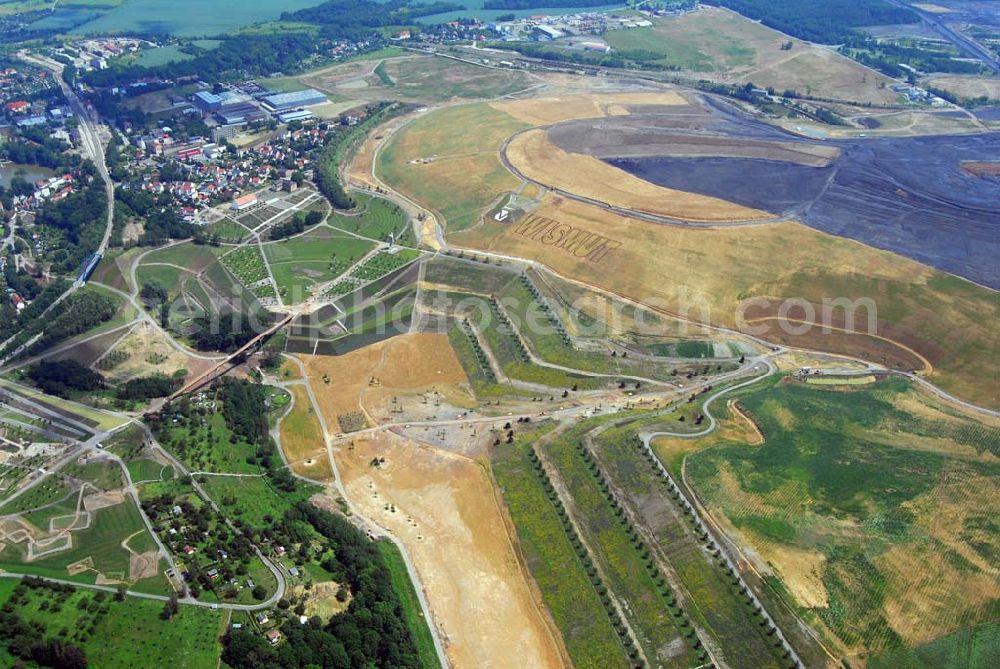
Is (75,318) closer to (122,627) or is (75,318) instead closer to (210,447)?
(210,447)

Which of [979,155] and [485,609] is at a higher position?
[979,155]

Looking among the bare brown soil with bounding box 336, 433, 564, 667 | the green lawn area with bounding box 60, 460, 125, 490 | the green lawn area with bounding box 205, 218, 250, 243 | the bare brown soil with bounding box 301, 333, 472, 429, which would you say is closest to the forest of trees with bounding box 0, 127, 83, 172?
the green lawn area with bounding box 205, 218, 250, 243

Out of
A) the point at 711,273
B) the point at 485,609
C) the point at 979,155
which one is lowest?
the point at 485,609

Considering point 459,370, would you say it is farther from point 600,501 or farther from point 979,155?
point 979,155

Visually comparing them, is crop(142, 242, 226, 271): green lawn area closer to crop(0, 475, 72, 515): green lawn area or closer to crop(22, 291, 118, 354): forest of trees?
crop(22, 291, 118, 354): forest of trees

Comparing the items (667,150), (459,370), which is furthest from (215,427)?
(667,150)

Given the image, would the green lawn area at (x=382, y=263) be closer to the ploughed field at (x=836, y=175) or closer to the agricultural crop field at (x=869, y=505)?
the ploughed field at (x=836, y=175)

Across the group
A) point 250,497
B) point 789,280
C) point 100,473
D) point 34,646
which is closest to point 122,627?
point 34,646

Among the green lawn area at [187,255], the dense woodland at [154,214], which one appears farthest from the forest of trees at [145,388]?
the dense woodland at [154,214]
